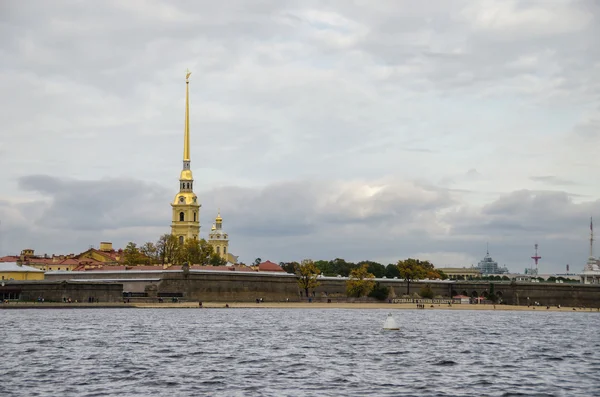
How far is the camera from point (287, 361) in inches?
1747

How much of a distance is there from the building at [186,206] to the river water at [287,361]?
350ft

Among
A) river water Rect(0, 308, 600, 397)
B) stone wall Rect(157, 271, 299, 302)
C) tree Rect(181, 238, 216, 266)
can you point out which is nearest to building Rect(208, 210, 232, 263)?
tree Rect(181, 238, 216, 266)

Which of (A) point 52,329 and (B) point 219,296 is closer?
(A) point 52,329

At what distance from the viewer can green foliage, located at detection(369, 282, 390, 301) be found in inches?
5463

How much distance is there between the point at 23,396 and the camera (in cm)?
3266

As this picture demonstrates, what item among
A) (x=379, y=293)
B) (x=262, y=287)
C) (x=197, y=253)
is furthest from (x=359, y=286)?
(x=197, y=253)

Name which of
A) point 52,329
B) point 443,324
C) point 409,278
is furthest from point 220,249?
point 52,329

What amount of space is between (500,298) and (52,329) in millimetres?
103461

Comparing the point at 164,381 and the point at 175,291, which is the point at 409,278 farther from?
the point at 164,381

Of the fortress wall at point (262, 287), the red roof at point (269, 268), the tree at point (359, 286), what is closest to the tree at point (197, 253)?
the red roof at point (269, 268)

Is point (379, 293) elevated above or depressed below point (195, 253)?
below

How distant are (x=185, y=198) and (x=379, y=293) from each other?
5405cm

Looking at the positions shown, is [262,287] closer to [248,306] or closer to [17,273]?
[248,306]

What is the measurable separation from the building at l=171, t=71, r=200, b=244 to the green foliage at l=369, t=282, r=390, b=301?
47363 mm
